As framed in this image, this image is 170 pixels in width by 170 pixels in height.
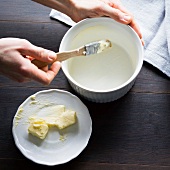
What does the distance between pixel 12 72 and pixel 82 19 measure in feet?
0.69

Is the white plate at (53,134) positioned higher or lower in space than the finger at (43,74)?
lower

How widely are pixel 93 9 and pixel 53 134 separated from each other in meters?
0.29

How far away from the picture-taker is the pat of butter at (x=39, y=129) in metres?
0.86

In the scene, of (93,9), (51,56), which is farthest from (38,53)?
(93,9)

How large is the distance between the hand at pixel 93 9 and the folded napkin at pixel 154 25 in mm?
80

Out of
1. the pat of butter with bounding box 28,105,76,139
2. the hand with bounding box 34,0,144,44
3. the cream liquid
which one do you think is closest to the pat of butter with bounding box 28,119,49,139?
the pat of butter with bounding box 28,105,76,139

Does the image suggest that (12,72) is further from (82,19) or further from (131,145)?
(131,145)

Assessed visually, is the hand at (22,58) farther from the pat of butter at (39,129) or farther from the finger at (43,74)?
the pat of butter at (39,129)

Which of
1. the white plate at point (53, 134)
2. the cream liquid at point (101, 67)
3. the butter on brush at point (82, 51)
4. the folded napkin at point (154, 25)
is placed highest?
the butter on brush at point (82, 51)

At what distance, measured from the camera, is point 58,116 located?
0.88 meters

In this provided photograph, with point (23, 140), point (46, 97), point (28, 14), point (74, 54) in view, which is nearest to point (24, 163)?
point (23, 140)

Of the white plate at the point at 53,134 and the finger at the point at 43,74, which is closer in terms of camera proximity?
the finger at the point at 43,74

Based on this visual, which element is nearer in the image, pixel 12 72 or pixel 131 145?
pixel 12 72

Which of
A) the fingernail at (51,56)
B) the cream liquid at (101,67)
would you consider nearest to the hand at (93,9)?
the cream liquid at (101,67)
